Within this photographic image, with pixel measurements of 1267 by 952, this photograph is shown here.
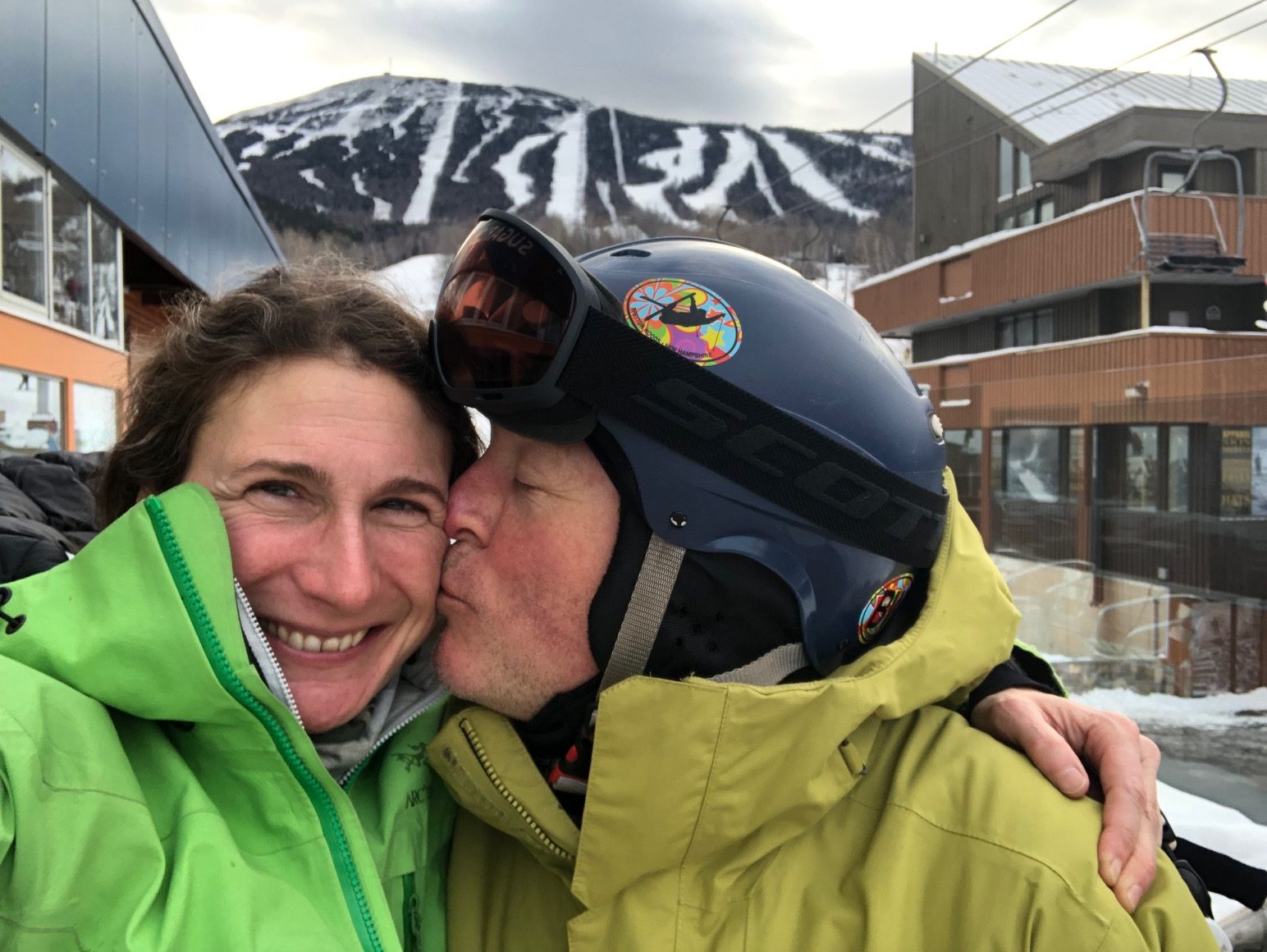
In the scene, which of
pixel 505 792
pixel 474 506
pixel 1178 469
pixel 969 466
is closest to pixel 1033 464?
pixel 969 466

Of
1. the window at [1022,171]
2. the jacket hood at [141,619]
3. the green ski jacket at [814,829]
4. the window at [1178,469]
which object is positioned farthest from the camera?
the window at [1022,171]

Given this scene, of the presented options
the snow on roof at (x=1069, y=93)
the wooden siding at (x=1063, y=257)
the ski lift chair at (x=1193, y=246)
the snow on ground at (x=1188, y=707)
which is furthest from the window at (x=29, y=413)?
the snow on roof at (x=1069, y=93)

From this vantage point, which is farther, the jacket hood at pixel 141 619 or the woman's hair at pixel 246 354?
the woman's hair at pixel 246 354

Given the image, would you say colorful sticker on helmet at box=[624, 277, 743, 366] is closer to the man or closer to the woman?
the man

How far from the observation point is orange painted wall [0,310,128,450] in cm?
673

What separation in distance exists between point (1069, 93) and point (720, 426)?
153 feet

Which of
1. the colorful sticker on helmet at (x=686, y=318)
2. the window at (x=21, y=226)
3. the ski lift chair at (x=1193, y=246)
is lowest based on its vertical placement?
the colorful sticker on helmet at (x=686, y=318)

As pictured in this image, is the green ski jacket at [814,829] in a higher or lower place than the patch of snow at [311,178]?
lower

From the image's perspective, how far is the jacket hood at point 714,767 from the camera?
151cm

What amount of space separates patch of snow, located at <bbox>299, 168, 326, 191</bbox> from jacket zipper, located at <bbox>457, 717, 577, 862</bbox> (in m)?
164

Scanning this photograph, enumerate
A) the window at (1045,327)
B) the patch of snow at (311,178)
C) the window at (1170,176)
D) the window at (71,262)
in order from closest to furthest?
the window at (71,262) < the window at (1170,176) < the window at (1045,327) < the patch of snow at (311,178)

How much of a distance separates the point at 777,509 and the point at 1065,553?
9145 mm

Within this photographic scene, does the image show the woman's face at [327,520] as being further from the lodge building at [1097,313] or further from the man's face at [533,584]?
the lodge building at [1097,313]

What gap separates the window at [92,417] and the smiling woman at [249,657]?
24.0 ft
